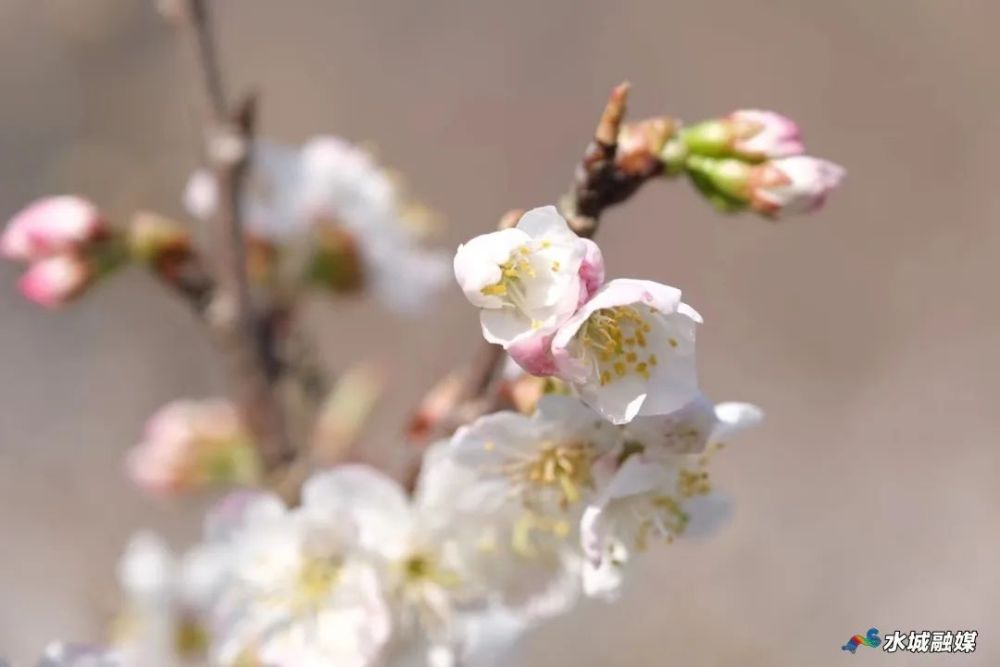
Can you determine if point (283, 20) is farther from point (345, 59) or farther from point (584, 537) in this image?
point (584, 537)

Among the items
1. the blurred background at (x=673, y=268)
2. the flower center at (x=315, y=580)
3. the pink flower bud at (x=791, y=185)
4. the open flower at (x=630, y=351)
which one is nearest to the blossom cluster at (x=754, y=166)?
the pink flower bud at (x=791, y=185)

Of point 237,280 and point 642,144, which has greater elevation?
point 237,280

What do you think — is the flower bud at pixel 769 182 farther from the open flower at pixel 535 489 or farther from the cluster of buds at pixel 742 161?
the open flower at pixel 535 489

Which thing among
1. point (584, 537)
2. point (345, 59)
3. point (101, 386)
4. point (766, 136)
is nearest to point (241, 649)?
point (584, 537)

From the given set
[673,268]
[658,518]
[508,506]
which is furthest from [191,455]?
[673,268]

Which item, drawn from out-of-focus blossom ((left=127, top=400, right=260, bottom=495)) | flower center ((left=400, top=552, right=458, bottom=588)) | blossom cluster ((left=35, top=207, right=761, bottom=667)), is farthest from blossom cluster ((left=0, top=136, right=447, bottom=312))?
flower center ((left=400, top=552, right=458, bottom=588))

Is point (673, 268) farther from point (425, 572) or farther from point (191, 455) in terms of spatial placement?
point (425, 572)
